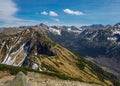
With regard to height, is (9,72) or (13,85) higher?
(13,85)

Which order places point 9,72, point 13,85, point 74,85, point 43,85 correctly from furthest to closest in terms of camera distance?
1. point 9,72
2. point 74,85
3. point 43,85
4. point 13,85

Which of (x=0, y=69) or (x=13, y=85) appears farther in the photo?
(x=0, y=69)

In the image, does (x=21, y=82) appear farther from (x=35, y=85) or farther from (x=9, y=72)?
(x=9, y=72)

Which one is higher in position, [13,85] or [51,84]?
[13,85]

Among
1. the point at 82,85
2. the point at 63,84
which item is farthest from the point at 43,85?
the point at 82,85

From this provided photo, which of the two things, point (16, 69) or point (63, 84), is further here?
point (16, 69)

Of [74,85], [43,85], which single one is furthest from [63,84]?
[43,85]

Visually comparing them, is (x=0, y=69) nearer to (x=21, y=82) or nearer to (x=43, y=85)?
(x=43, y=85)

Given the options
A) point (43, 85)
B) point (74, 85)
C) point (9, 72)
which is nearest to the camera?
point (43, 85)

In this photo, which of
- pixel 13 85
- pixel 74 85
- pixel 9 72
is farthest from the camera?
pixel 9 72
